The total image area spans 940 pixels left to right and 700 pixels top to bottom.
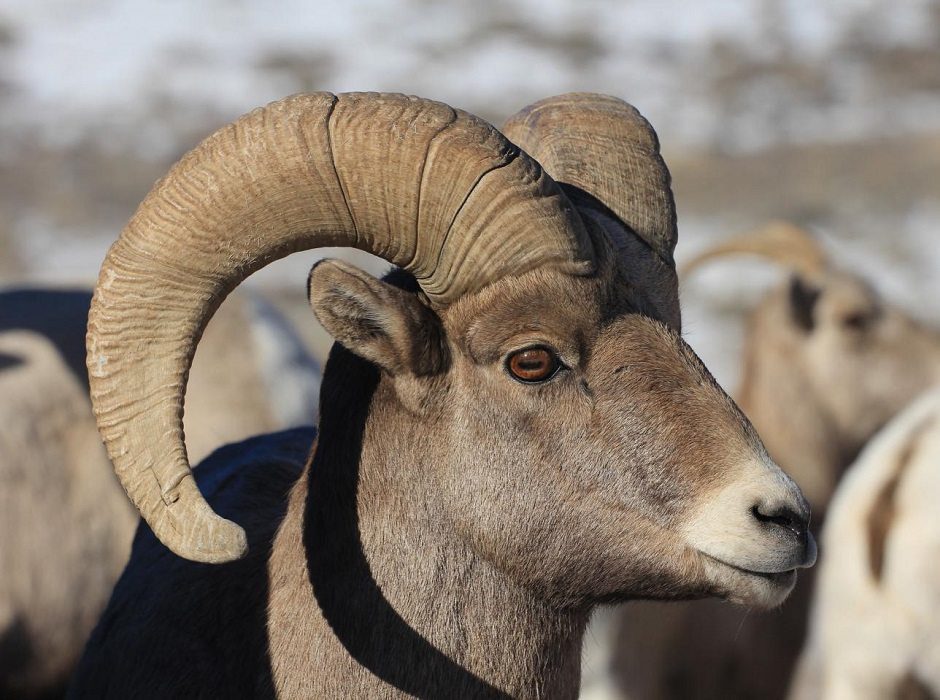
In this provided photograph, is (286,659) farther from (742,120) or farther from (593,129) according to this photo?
(742,120)

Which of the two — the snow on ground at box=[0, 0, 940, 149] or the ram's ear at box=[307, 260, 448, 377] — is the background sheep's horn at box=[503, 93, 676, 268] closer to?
the ram's ear at box=[307, 260, 448, 377]

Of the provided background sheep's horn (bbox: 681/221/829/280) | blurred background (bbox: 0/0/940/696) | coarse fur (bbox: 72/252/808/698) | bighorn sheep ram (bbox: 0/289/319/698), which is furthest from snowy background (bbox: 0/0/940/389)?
coarse fur (bbox: 72/252/808/698)

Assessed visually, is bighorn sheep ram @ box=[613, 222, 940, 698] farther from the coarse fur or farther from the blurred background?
Answer: the blurred background

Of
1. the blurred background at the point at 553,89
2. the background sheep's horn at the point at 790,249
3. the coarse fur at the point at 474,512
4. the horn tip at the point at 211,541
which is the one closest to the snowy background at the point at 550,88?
the blurred background at the point at 553,89

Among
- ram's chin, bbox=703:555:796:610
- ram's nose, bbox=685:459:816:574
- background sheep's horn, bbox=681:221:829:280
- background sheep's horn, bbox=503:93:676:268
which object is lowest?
background sheep's horn, bbox=681:221:829:280

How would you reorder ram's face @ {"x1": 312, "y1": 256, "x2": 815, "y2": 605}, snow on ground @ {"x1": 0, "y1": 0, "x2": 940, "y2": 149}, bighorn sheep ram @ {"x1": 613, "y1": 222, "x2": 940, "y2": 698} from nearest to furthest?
ram's face @ {"x1": 312, "y1": 256, "x2": 815, "y2": 605}, bighorn sheep ram @ {"x1": 613, "y1": 222, "x2": 940, "y2": 698}, snow on ground @ {"x1": 0, "y1": 0, "x2": 940, "y2": 149}

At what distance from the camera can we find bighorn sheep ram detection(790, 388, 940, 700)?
5367 millimetres

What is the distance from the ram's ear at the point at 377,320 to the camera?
3.01m

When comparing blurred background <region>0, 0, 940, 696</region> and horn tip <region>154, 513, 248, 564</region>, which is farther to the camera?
blurred background <region>0, 0, 940, 696</region>

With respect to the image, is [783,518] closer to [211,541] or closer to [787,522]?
[787,522]

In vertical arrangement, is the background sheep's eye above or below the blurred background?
above

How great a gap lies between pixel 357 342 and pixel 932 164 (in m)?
15.4

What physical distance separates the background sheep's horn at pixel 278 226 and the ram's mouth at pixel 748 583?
731mm

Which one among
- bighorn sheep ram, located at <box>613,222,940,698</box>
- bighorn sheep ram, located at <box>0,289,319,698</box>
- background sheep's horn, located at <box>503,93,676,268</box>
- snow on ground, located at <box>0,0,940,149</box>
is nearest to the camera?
background sheep's horn, located at <box>503,93,676,268</box>
